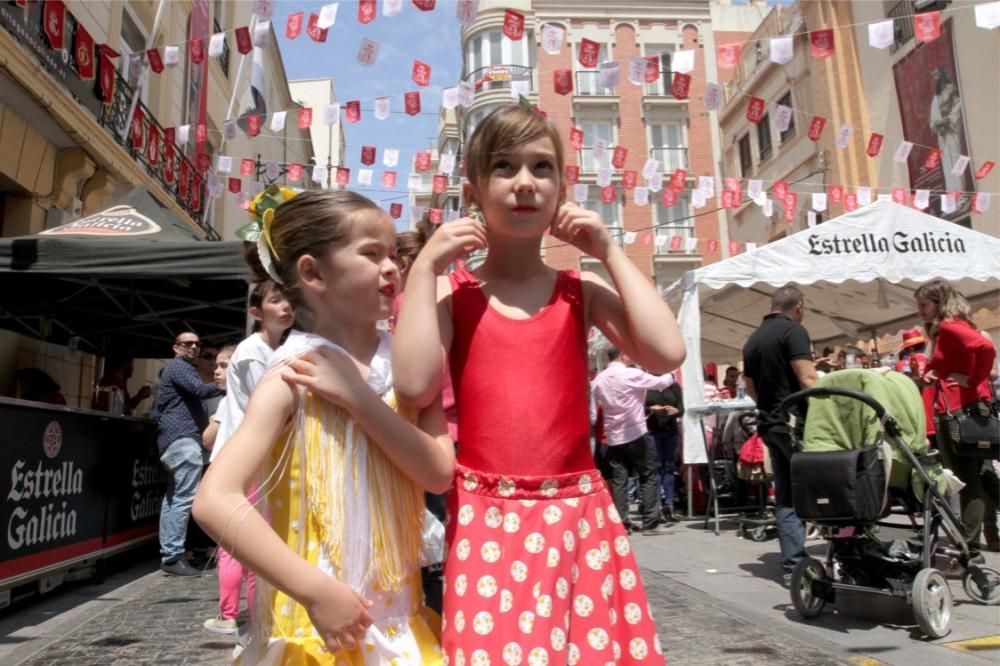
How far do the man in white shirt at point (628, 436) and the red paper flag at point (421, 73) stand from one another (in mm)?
4571

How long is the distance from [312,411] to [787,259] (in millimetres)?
7644

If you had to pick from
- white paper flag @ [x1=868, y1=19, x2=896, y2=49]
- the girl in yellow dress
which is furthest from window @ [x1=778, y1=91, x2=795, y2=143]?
the girl in yellow dress

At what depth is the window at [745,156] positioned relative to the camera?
25.3 m

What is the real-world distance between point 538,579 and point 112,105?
38.1 ft

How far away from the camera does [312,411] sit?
4.25ft

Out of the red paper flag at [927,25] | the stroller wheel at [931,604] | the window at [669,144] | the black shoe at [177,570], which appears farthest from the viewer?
the window at [669,144]

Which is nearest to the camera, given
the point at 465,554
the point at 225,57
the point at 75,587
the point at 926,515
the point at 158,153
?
the point at 465,554

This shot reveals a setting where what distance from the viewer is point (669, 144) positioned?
109 feet

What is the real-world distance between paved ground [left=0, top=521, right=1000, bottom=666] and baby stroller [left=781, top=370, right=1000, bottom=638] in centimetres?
16

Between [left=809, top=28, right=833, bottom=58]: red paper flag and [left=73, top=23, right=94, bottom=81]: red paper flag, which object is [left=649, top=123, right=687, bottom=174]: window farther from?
[left=73, top=23, right=94, bottom=81]: red paper flag

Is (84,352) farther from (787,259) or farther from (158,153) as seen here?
(787,259)

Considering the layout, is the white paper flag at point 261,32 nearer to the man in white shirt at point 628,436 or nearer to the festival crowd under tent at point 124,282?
the festival crowd under tent at point 124,282

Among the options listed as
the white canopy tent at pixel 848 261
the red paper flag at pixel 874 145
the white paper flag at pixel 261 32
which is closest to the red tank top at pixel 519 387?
the white canopy tent at pixel 848 261

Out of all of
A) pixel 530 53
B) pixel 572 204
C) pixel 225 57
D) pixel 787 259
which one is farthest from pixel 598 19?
pixel 572 204
